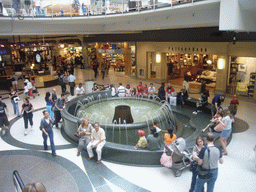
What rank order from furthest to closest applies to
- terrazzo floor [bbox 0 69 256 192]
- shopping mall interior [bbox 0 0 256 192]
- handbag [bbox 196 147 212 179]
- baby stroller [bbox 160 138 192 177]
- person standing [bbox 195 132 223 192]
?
shopping mall interior [bbox 0 0 256 192] → baby stroller [bbox 160 138 192 177] → terrazzo floor [bbox 0 69 256 192] → handbag [bbox 196 147 212 179] → person standing [bbox 195 132 223 192]

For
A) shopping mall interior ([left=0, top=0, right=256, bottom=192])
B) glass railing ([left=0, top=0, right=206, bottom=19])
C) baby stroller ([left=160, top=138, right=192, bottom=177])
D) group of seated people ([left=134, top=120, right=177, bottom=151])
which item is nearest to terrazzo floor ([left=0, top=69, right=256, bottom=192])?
shopping mall interior ([left=0, top=0, right=256, bottom=192])

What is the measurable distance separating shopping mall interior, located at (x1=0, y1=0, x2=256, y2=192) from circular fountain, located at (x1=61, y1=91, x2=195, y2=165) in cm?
4

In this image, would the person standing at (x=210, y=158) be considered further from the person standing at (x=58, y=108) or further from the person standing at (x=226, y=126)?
the person standing at (x=58, y=108)

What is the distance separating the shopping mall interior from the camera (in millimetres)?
5793

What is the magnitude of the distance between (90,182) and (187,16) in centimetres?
808

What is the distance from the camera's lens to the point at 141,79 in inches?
784

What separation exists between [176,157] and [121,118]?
3544 mm

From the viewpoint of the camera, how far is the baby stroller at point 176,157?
5.49 metres

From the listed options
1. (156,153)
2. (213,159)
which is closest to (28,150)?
(156,153)

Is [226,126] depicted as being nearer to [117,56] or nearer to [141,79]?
[141,79]

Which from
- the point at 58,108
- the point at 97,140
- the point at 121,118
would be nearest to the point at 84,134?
the point at 97,140

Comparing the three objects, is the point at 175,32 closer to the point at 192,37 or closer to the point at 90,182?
the point at 192,37

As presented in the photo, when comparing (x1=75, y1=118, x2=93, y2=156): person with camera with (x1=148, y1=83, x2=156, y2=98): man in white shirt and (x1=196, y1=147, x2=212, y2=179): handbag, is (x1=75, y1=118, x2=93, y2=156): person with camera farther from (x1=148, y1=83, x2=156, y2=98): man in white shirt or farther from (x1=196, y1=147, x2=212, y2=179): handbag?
(x1=148, y1=83, x2=156, y2=98): man in white shirt

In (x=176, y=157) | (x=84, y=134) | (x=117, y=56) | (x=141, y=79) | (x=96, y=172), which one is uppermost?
(x=117, y=56)
